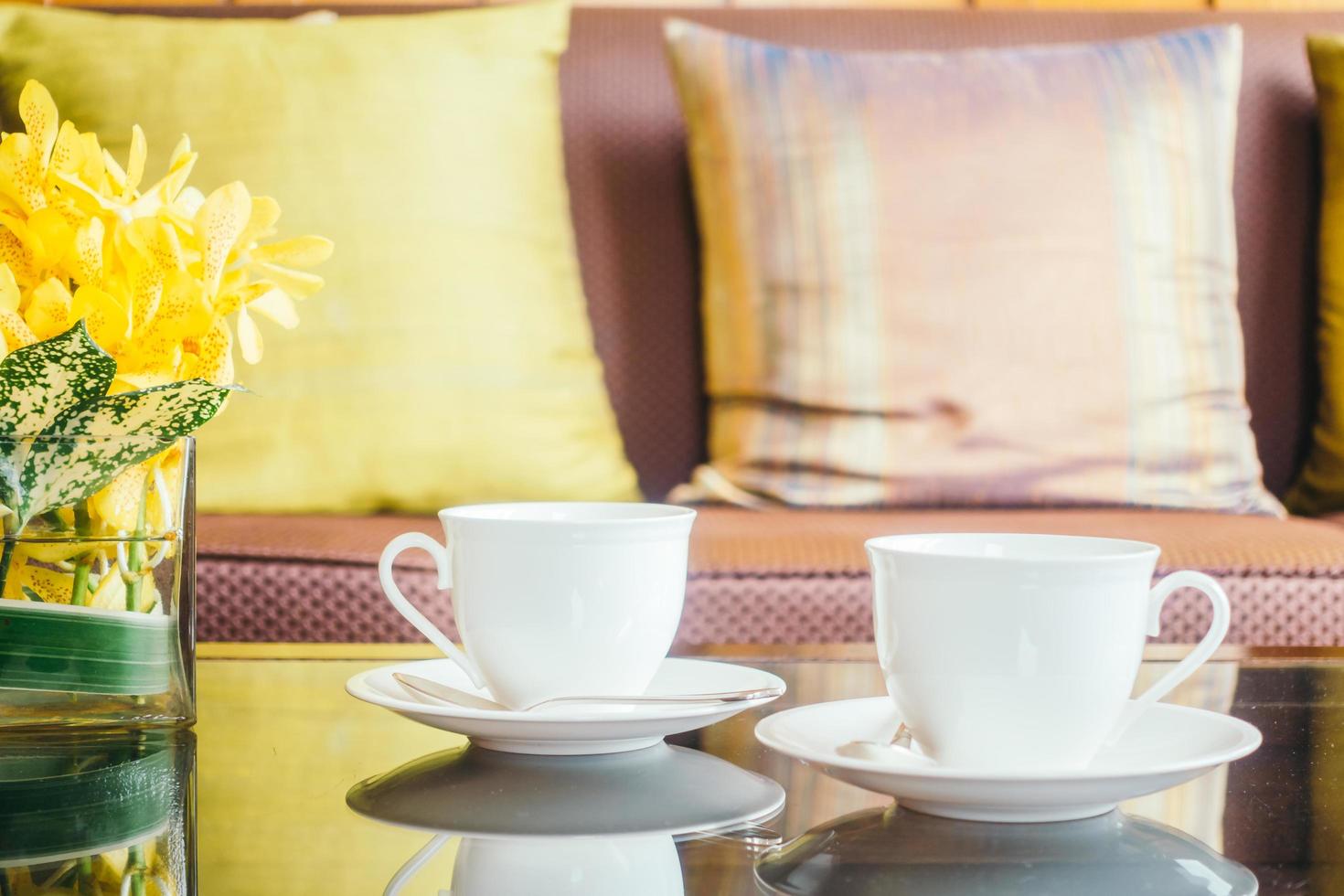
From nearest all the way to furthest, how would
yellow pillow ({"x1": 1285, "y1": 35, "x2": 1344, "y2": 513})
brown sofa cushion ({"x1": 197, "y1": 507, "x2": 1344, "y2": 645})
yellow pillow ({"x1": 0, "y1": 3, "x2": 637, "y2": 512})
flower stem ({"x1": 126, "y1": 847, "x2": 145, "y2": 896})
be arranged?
flower stem ({"x1": 126, "y1": 847, "x2": 145, "y2": 896}) < brown sofa cushion ({"x1": 197, "y1": 507, "x2": 1344, "y2": 645}) < yellow pillow ({"x1": 0, "y1": 3, "x2": 637, "y2": 512}) < yellow pillow ({"x1": 1285, "y1": 35, "x2": 1344, "y2": 513})

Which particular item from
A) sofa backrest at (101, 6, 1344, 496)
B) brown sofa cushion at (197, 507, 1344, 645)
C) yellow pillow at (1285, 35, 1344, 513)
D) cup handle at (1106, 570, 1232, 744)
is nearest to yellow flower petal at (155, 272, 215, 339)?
cup handle at (1106, 570, 1232, 744)

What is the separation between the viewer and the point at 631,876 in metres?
0.39

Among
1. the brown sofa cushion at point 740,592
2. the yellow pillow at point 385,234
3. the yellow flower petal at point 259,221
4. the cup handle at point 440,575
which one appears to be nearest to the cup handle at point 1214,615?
the cup handle at point 440,575

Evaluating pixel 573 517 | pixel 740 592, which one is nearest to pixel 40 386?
pixel 573 517

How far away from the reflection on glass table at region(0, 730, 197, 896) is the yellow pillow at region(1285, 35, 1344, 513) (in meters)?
1.31

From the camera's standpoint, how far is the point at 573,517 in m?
0.59

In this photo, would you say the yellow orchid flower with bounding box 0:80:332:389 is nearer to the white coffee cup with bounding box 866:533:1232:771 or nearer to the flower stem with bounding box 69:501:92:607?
the flower stem with bounding box 69:501:92:607

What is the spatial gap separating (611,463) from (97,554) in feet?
2.99

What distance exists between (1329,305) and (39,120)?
4.61 feet

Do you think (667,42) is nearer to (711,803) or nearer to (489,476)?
(489,476)

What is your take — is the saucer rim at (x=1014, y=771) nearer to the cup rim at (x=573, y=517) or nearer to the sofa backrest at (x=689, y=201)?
the cup rim at (x=573, y=517)

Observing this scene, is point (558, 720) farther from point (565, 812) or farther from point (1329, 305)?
point (1329, 305)

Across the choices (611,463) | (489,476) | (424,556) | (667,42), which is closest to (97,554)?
(424,556)

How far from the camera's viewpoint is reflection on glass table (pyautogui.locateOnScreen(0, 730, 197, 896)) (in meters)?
0.39
